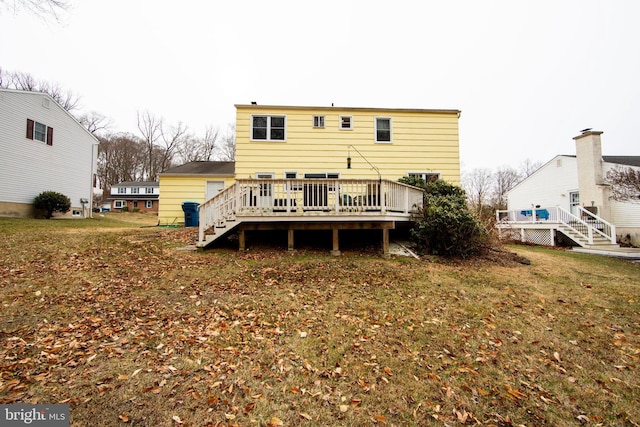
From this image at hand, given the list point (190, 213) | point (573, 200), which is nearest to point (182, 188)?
point (190, 213)

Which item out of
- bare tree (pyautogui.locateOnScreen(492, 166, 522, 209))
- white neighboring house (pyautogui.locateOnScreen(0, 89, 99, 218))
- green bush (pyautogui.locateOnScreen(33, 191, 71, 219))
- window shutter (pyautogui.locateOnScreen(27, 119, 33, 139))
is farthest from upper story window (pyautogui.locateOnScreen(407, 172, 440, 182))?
bare tree (pyautogui.locateOnScreen(492, 166, 522, 209))

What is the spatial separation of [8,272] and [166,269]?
9.91 feet

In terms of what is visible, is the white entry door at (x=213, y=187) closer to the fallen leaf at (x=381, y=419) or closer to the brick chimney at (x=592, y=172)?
the fallen leaf at (x=381, y=419)

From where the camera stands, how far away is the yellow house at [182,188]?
1452 cm

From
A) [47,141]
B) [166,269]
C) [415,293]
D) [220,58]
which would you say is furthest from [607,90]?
[47,141]

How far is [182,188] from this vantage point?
14742mm

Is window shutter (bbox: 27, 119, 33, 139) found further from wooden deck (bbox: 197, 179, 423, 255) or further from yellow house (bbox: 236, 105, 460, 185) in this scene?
wooden deck (bbox: 197, 179, 423, 255)

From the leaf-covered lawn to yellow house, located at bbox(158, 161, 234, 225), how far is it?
7928 millimetres

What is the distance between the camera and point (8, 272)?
5551 millimetres

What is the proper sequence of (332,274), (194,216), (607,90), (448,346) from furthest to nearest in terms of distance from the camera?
1. (607,90)
2. (194,216)
3. (332,274)
4. (448,346)

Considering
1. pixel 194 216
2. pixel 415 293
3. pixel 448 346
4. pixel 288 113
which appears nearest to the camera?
pixel 448 346

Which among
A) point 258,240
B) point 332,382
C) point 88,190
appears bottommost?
point 332,382

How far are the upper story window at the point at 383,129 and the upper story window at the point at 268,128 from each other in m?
4.24

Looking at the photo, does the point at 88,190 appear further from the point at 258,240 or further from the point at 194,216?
the point at 258,240
